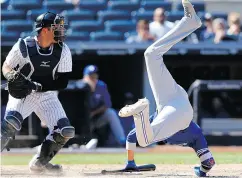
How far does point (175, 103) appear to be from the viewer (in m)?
6.10

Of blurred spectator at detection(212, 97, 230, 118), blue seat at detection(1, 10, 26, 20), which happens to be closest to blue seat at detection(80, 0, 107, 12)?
blue seat at detection(1, 10, 26, 20)

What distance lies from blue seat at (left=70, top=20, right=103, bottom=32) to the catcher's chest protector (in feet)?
23.7

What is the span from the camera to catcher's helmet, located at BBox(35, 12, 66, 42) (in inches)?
260

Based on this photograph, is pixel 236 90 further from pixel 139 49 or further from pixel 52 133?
pixel 52 133

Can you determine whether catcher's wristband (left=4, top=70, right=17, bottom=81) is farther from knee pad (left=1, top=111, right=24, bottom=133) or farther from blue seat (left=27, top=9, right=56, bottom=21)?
blue seat (left=27, top=9, right=56, bottom=21)

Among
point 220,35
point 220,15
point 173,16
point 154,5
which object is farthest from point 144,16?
point 220,15

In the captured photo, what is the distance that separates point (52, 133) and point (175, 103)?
4.27 ft

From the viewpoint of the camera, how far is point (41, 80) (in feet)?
21.6

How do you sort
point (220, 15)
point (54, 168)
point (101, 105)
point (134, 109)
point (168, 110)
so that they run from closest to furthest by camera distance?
point (134, 109) → point (168, 110) → point (54, 168) → point (101, 105) → point (220, 15)

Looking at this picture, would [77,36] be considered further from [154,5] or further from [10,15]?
[154,5]

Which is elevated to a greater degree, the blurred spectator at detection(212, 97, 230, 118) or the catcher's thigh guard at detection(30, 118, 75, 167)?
the catcher's thigh guard at detection(30, 118, 75, 167)

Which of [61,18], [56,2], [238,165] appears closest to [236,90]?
[56,2]

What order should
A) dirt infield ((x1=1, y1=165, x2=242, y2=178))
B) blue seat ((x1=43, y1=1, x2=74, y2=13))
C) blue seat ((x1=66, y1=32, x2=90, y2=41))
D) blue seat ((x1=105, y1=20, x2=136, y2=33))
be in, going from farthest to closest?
blue seat ((x1=43, y1=1, x2=74, y2=13))
blue seat ((x1=105, y1=20, x2=136, y2=33))
blue seat ((x1=66, y1=32, x2=90, y2=41))
dirt infield ((x1=1, y1=165, x2=242, y2=178))

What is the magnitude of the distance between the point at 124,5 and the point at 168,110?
A: 883cm
